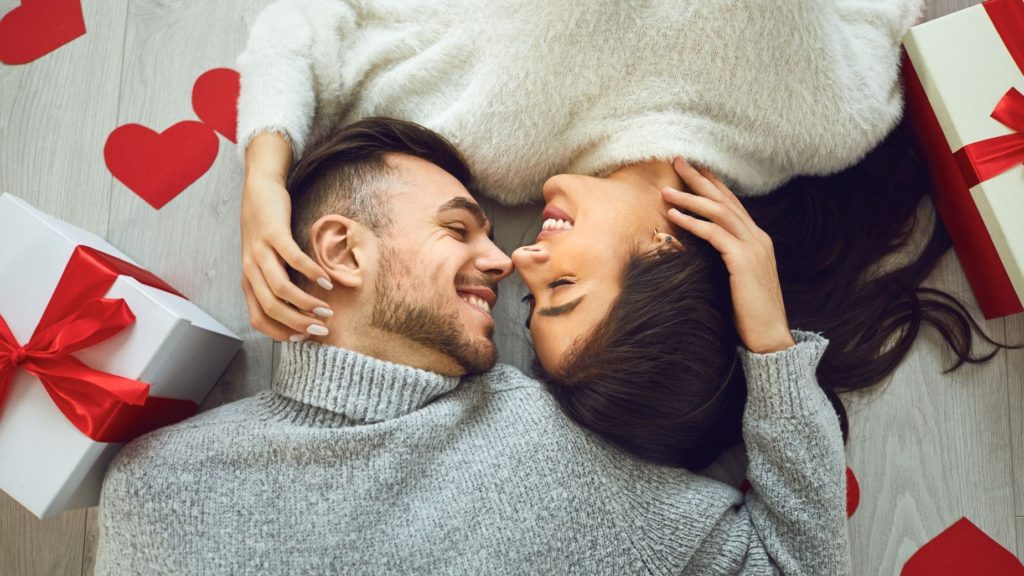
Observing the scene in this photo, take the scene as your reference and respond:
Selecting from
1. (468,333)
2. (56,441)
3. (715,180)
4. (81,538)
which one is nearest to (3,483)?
(56,441)

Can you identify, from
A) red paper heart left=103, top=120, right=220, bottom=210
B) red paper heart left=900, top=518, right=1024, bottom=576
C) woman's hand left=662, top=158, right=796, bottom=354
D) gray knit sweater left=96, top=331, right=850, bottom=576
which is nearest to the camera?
gray knit sweater left=96, top=331, right=850, bottom=576

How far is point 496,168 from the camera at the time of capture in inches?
46.1

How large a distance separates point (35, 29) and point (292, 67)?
65cm

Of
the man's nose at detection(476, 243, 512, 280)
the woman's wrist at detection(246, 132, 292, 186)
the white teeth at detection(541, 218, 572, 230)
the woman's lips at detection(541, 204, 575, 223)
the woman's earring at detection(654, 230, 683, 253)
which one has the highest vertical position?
the woman's wrist at detection(246, 132, 292, 186)

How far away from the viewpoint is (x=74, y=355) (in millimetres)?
957

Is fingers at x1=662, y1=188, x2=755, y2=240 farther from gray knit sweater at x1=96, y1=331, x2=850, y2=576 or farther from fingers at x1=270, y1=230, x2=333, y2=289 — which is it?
fingers at x1=270, y1=230, x2=333, y2=289

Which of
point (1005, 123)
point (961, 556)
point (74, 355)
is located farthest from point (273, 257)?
point (961, 556)

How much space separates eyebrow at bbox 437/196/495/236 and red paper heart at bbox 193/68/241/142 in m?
0.53

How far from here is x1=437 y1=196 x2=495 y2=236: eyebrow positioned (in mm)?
1063

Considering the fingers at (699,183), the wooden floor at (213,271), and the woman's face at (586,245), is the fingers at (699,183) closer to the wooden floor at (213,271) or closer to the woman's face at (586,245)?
the woman's face at (586,245)

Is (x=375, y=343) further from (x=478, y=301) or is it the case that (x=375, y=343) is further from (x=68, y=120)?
(x=68, y=120)

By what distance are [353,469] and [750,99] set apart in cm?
86

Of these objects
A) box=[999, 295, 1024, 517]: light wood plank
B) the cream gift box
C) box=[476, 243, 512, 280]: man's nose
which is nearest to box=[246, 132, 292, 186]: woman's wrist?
box=[476, 243, 512, 280]: man's nose

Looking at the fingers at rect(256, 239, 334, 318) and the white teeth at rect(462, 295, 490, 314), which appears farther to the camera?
the white teeth at rect(462, 295, 490, 314)
